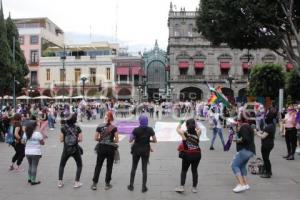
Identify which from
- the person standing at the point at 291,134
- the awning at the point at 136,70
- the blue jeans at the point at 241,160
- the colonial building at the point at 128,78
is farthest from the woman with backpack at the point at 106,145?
the awning at the point at 136,70

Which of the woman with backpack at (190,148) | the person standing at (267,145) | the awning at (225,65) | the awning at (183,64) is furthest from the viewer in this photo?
the awning at (183,64)

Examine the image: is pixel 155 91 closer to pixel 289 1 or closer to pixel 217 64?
pixel 217 64

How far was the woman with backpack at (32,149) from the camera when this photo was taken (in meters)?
9.96

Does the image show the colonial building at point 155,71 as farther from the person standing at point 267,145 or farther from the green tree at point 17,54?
the person standing at point 267,145

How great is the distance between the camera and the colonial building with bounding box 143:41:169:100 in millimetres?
70062

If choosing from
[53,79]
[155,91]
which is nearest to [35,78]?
[53,79]

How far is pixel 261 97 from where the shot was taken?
120ft

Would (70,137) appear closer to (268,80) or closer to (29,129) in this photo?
(29,129)

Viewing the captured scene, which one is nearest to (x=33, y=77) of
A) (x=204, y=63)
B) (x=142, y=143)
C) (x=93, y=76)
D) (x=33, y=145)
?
(x=93, y=76)

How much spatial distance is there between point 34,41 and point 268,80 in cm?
4105

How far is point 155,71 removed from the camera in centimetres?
7119

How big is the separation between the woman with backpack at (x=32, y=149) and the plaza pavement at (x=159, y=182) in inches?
10.2

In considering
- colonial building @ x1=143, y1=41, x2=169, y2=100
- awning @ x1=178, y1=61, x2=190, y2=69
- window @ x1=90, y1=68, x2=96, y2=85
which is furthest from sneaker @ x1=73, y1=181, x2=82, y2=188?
colonial building @ x1=143, y1=41, x2=169, y2=100

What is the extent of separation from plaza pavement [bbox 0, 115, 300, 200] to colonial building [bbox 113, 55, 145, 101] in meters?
51.6
